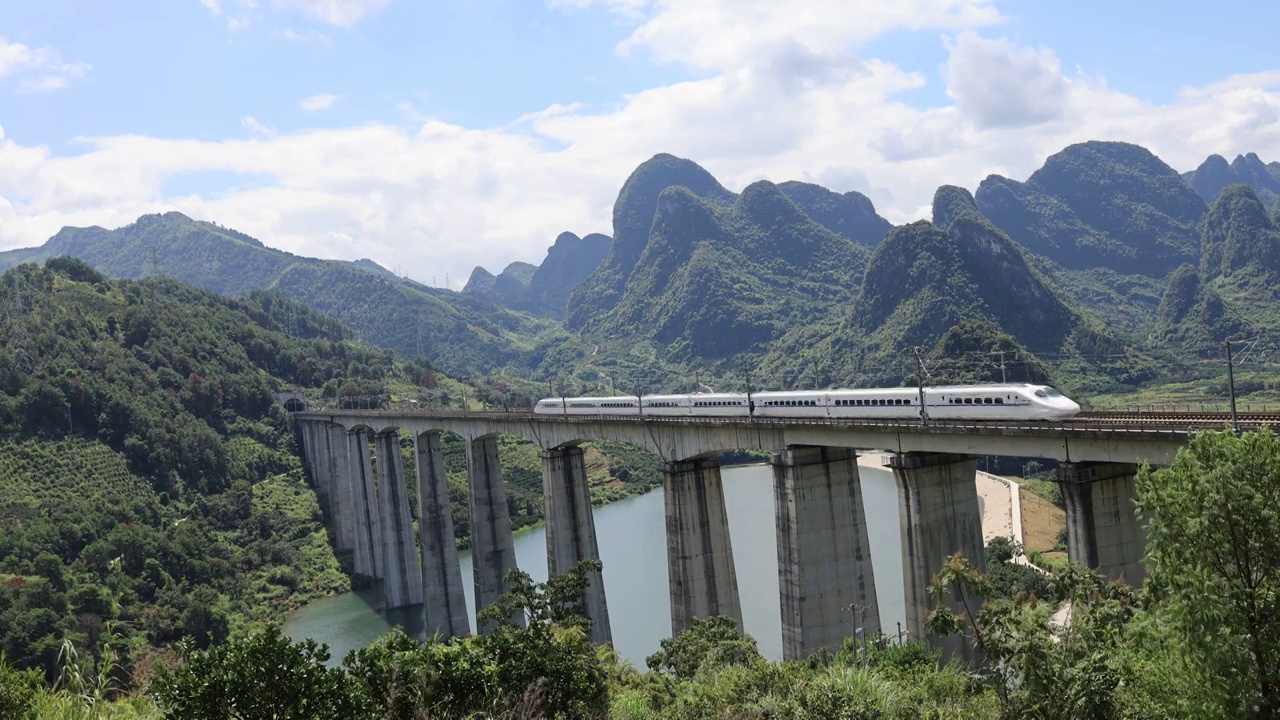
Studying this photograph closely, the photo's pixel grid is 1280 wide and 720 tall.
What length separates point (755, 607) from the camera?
52125 millimetres

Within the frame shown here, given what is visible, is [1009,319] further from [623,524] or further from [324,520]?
[324,520]

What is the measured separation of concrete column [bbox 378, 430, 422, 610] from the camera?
2532 inches

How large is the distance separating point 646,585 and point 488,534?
571 inches

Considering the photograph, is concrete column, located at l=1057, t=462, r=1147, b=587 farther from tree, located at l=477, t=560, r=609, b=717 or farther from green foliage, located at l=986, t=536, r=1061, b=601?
green foliage, located at l=986, t=536, r=1061, b=601

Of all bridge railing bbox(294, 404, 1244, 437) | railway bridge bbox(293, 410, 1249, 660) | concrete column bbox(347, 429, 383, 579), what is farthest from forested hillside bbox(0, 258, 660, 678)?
bridge railing bbox(294, 404, 1244, 437)

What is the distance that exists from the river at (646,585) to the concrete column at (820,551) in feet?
30.7

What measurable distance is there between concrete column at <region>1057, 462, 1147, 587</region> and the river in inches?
726

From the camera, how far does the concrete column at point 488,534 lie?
50.5 meters

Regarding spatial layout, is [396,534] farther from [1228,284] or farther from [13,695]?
[1228,284]

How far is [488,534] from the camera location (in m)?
50.9

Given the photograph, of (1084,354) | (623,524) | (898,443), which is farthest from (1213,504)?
(1084,354)

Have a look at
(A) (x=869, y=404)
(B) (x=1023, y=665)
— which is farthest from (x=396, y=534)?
(B) (x=1023, y=665)

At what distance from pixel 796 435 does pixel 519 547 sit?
167ft

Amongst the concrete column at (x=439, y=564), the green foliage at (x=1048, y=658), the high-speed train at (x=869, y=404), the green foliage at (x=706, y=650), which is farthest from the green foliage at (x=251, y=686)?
the concrete column at (x=439, y=564)
